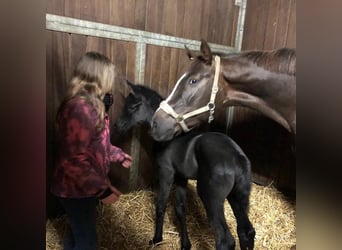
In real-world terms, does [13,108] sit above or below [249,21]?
below

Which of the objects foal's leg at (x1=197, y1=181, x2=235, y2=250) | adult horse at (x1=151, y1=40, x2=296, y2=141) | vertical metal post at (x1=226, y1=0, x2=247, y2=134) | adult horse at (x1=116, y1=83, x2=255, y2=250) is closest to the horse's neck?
adult horse at (x1=151, y1=40, x2=296, y2=141)

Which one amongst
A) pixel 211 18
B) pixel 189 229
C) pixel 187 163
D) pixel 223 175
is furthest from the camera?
pixel 211 18

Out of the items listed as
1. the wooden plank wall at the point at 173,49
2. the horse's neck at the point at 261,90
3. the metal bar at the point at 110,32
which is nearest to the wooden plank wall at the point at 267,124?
the wooden plank wall at the point at 173,49

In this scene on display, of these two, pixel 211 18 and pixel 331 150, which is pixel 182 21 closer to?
pixel 211 18

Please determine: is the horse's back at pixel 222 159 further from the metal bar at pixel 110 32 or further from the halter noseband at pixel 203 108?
the metal bar at pixel 110 32

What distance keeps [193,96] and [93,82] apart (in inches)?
14.0

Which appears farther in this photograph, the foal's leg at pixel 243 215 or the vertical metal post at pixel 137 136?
the vertical metal post at pixel 137 136

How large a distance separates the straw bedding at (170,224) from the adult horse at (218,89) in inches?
13.2

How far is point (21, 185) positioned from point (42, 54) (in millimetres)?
93

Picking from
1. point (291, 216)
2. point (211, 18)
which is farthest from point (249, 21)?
point (291, 216)

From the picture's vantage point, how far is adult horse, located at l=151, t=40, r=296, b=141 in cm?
88

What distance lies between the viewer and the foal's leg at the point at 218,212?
0.81 metres

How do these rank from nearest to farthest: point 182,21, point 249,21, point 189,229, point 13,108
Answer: point 13,108
point 189,229
point 182,21
point 249,21

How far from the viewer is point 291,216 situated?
1161 mm
